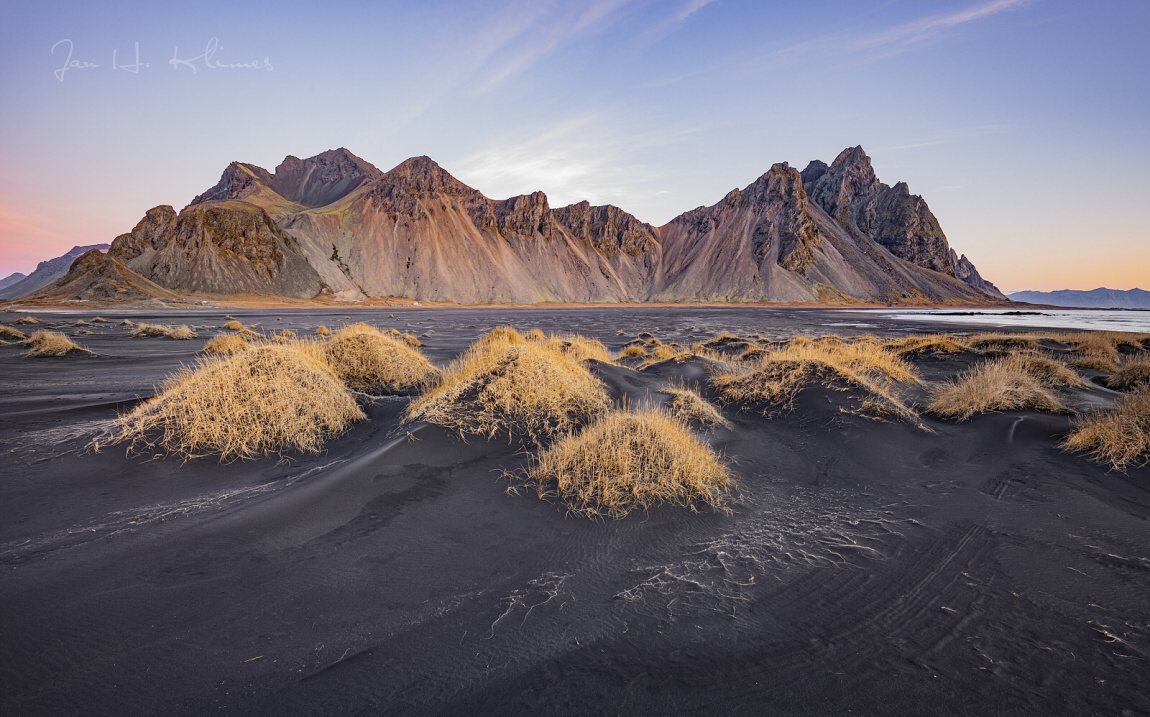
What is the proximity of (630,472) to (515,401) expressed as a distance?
9.76ft

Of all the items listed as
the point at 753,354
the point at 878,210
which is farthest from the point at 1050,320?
the point at 878,210

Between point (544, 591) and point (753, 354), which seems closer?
point (544, 591)

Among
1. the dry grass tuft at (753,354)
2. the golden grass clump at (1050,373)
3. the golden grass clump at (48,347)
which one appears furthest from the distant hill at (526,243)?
the golden grass clump at (1050,373)

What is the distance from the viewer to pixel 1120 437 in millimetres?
6367

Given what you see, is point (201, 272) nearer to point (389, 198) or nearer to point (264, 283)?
point (264, 283)

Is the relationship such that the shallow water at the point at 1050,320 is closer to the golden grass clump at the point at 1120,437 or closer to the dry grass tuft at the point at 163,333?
the golden grass clump at the point at 1120,437

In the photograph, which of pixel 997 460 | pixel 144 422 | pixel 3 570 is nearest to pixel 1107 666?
pixel 997 460

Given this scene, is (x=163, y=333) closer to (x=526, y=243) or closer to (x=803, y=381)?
(x=803, y=381)

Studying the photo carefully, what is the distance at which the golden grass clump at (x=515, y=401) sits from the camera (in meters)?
7.45

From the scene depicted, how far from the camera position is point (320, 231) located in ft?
336

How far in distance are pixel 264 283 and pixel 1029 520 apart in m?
102

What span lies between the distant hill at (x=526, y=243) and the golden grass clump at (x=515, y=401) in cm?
9256

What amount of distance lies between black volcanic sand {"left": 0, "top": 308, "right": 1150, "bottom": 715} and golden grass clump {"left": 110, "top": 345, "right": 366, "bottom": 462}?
1.31 ft

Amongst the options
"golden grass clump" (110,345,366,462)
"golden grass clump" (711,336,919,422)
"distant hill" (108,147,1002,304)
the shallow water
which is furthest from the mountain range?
"golden grass clump" (711,336,919,422)
